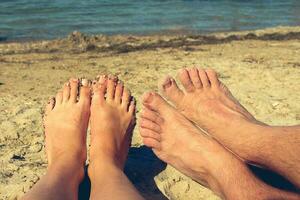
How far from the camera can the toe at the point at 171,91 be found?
2947 mm

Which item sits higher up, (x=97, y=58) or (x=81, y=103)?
(x=81, y=103)

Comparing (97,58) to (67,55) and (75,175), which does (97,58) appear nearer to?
(67,55)

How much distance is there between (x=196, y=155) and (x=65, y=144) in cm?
71

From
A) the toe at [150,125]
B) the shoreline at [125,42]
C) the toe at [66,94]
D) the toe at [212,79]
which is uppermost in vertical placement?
the toe at [212,79]

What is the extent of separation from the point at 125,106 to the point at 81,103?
0.85ft

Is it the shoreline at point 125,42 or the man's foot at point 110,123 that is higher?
the man's foot at point 110,123

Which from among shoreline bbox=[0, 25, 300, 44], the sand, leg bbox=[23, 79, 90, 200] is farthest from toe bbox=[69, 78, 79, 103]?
shoreline bbox=[0, 25, 300, 44]

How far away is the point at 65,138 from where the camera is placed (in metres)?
2.71

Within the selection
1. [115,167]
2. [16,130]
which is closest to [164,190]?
[115,167]

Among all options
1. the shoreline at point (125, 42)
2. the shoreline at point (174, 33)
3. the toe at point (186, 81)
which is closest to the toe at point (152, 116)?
the toe at point (186, 81)

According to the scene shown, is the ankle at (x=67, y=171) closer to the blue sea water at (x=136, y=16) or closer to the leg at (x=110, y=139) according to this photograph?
the leg at (x=110, y=139)

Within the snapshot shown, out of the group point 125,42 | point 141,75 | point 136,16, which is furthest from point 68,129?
point 136,16

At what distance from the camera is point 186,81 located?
3025 mm

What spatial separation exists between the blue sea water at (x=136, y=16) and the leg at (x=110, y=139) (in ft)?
18.2
